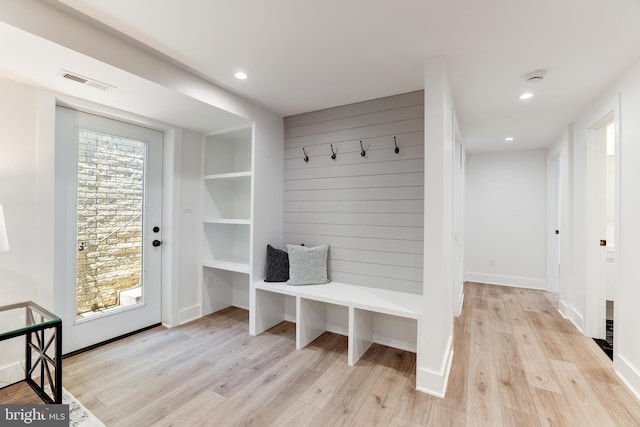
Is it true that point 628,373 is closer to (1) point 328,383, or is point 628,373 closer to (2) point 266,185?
(1) point 328,383

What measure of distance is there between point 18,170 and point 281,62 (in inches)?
79.7

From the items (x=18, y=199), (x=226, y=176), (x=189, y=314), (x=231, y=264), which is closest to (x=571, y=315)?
(x=231, y=264)

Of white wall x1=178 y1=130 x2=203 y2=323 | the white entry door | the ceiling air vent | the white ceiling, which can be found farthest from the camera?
white wall x1=178 y1=130 x2=203 y2=323

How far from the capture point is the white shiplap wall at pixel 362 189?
263 centimetres

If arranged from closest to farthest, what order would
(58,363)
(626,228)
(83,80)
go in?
(58,363) < (83,80) < (626,228)

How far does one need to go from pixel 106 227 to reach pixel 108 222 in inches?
1.9

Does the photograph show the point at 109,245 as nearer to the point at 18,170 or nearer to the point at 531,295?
the point at 18,170

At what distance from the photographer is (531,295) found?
4477mm

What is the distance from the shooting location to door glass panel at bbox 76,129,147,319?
253 cm

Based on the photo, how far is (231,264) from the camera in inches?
131

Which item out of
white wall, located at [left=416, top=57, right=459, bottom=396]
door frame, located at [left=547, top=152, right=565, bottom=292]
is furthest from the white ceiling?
door frame, located at [left=547, top=152, right=565, bottom=292]

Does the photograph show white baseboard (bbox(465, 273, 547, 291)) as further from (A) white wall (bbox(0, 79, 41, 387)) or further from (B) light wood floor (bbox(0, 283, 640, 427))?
(A) white wall (bbox(0, 79, 41, 387))

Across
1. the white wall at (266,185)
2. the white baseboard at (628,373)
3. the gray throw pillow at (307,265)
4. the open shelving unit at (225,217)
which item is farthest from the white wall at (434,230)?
the open shelving unit at (225,217)

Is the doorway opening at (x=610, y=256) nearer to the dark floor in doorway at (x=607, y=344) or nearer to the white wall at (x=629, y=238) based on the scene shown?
the dark floor in doorway at (x=607, y=344)
